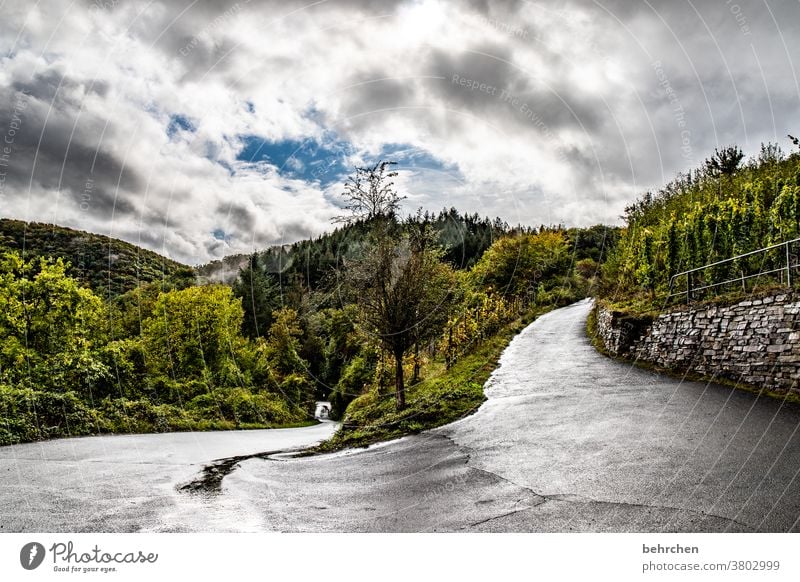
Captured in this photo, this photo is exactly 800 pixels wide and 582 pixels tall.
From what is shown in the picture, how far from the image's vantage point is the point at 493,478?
4.94 meters

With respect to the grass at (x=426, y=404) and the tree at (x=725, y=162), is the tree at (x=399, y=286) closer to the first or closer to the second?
the grass at (x=426, y=404)

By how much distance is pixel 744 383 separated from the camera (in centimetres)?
767

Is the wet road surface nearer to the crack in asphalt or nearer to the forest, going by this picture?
the crack in asphalt

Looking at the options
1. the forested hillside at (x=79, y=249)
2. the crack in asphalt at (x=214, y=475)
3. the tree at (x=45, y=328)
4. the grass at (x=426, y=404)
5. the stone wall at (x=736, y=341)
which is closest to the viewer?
the crack in asphalt at (x=214, y=475)

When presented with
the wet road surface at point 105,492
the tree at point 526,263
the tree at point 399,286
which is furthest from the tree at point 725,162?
the wet road surface at point 105,492

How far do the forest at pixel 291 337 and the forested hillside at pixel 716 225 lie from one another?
180 inches

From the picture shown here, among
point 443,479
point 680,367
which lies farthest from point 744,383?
point 443,479

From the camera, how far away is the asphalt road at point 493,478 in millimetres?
3824

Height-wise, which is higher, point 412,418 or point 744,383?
point 744,383

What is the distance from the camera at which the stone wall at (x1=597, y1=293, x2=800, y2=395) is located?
687 centimetres
